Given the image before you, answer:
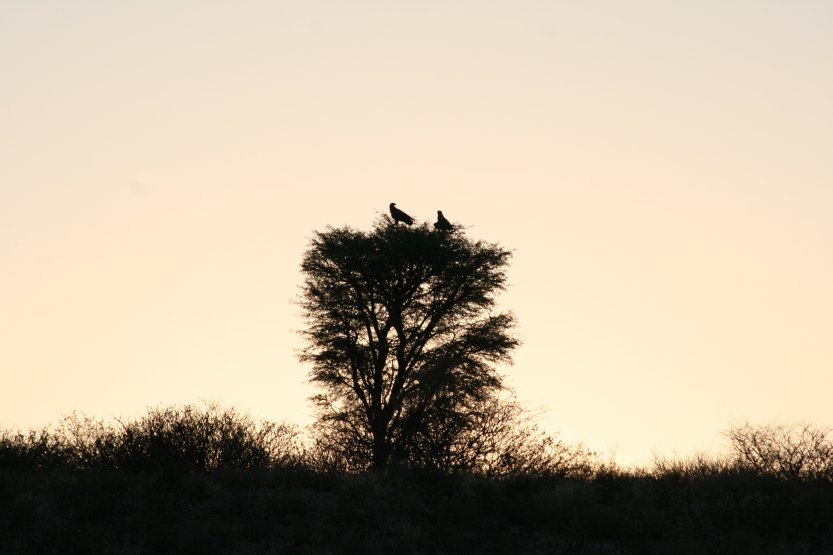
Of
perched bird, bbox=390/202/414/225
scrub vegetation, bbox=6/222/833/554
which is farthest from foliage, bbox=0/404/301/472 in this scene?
perched bird, bbox=390/202/414/225

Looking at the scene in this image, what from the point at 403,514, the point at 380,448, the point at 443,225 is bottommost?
the point at 403,514

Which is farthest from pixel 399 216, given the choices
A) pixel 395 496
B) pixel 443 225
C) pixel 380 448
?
pixel 395 496

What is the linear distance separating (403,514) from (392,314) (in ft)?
64.3

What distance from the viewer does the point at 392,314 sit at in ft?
136

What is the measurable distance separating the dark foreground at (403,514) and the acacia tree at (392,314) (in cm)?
1639

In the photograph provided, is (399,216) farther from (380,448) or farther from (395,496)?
(395,496)

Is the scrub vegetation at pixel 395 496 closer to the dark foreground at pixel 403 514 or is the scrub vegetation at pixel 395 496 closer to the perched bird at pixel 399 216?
the dark foreground at pixel 403 514

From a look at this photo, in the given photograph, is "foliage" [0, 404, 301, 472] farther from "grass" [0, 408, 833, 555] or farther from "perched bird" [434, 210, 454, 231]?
"perched bird" [434, 210, 454, 231]

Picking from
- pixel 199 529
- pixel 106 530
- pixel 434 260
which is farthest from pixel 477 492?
pixel 434 260

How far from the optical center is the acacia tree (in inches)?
1610

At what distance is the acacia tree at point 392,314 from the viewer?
1610 inches

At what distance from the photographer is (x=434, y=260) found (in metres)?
41.4

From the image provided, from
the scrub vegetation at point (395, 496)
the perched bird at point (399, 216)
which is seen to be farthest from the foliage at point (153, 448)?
the perched bird at point (399, 216)

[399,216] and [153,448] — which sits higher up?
[399,216]
